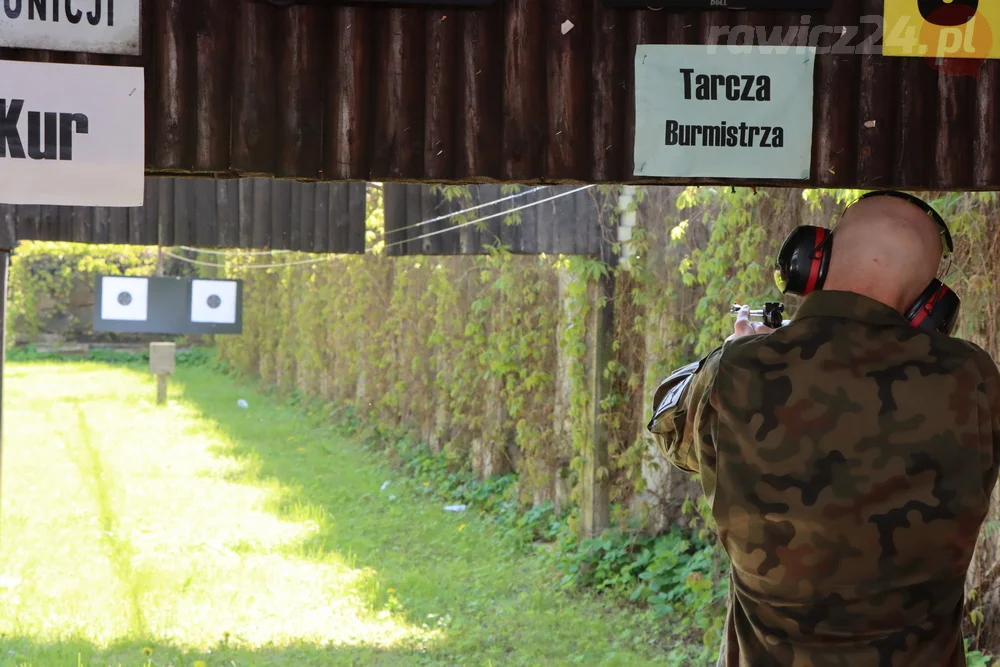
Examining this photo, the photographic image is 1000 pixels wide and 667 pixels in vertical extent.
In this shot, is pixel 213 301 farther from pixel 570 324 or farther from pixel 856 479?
pixel 856 479

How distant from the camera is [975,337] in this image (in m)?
5.23

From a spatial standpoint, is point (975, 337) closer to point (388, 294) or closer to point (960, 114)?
point (960, 114)

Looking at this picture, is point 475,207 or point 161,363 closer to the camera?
point 475,207

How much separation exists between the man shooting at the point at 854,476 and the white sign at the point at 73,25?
210cm

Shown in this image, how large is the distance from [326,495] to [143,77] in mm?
9643

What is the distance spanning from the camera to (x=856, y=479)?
2.35 meters

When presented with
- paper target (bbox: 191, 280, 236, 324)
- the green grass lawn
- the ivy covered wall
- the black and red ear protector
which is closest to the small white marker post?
paper target (bbox: 191, 280, 236, 324)

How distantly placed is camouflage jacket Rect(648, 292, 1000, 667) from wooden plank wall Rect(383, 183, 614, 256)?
566 centimetres

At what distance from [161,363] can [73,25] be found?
20.1 meters

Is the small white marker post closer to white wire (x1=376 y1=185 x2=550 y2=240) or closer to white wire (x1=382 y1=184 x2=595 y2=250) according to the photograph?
white wire (x1=382 y1=184 x2=595 y2=250)

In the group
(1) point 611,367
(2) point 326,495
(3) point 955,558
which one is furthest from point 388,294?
(3) point 955,558

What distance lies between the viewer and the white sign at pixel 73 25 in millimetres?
3320

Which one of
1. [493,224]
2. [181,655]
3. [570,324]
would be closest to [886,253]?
[181,655]

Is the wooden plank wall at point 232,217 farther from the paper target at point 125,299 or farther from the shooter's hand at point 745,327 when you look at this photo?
the paper target at point 125,299
